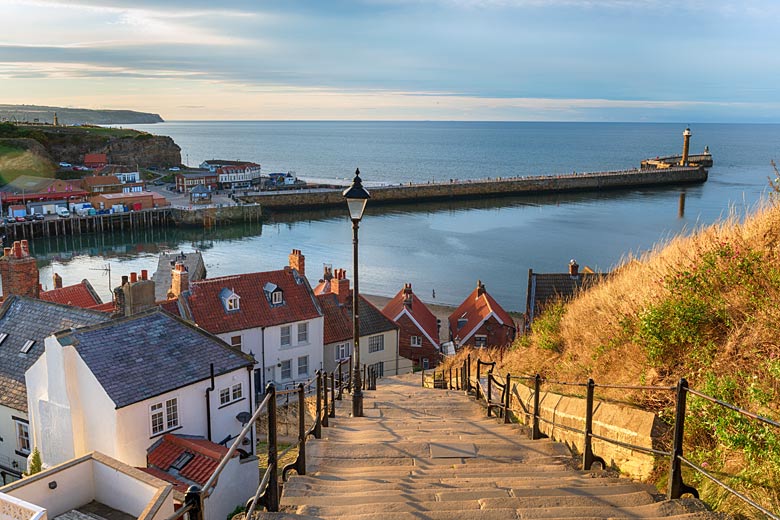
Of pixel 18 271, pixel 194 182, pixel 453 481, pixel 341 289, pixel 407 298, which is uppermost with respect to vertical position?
pixel 194 182

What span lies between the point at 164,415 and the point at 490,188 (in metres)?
92.5

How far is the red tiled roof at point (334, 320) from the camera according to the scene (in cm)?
2983

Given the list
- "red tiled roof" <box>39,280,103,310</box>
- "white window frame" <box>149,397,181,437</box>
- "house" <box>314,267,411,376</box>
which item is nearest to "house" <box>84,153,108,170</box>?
"red tiled roof" <box>39,280,103,310</box>

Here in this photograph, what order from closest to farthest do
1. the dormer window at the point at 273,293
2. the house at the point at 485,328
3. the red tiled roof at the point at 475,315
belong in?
the dormer window at the point at 273,293
the house at the point at 485,328
the red tiled roof at the point at 475,315

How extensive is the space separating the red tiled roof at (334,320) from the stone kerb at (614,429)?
70.4 ft

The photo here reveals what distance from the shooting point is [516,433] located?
345 inches

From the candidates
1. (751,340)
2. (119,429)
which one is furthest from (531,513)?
(119,429)

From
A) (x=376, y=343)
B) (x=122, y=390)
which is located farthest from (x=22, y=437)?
(x=376, y=343)

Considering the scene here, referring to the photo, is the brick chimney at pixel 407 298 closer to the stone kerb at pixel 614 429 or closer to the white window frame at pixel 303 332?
the white window frame at pixel 303 332

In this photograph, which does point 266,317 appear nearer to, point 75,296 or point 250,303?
point 250,303

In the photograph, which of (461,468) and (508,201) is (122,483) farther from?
(508,201)

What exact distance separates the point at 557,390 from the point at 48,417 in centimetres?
1378

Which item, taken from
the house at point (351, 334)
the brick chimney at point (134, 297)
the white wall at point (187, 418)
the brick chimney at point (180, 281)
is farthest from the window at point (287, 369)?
the white wall at point (187, 418)

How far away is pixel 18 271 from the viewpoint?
78.2 feet
